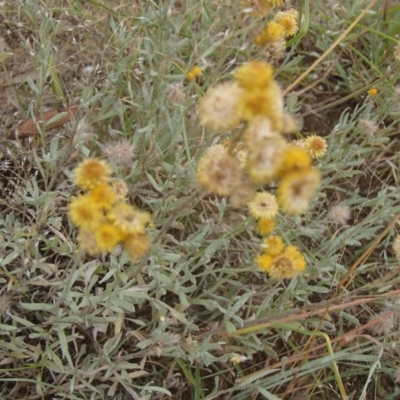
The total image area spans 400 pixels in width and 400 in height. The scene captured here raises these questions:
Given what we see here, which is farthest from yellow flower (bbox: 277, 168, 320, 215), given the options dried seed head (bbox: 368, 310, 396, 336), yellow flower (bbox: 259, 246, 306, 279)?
dried seed head (bbox: 368, 310, 396, 336)

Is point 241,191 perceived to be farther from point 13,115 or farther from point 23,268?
point 13,115

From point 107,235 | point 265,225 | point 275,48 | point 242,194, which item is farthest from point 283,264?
point 275,48

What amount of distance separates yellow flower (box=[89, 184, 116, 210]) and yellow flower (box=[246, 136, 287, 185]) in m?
0.41

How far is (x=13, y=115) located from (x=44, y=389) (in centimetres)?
124

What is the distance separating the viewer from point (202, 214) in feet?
8.62

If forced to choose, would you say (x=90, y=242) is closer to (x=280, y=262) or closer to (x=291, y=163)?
(x=291, y=163)

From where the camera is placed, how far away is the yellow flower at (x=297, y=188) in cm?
131

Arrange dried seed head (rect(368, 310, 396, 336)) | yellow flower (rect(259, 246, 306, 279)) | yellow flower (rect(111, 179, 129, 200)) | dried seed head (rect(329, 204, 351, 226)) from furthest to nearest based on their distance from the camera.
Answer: dried seed head (rect(329, 204, 351, 226))
dried seed head (rect(368, 310, 396, 336))
yellow flower (rect(111, 179, 129, 200))
yellow flower (rect(259, 246, 306, 279))

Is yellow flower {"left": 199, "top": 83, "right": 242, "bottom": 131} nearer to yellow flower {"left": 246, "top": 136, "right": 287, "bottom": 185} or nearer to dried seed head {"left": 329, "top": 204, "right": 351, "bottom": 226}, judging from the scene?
yellow flower {"left": 246, "top": 136, "right": 287, "bottom": 185}

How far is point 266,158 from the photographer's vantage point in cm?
129

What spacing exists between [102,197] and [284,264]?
728 millimetres

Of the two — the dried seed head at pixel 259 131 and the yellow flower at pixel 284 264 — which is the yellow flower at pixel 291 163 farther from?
the yellow flower at pixel 284 264

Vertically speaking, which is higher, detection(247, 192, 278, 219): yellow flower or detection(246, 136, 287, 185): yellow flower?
detection(246, 136, 287, 185): yellow flower

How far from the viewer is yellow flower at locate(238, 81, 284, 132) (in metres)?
1.30
